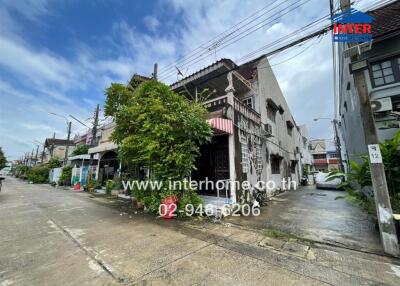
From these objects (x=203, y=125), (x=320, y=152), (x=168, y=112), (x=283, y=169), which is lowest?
(x=283, y=169)

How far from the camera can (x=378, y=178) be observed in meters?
3.72

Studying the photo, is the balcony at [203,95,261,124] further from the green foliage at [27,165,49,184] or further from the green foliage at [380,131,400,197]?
the green foliage at [27,165,49,184]

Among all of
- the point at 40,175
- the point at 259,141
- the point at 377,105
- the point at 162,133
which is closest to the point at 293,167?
the point at 259,141

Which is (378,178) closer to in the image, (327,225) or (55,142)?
(327,225)

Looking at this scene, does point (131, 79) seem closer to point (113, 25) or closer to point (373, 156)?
point (113, 25)

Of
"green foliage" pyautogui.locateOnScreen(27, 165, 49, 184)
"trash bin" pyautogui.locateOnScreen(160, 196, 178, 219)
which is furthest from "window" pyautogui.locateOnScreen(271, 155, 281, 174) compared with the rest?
"green foliage" pyautogui.locateOnScreen(27, 165, 49, 184)

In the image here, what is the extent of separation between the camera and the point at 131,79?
38.9ft

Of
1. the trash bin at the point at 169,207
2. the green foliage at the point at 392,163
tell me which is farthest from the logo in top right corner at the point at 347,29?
the trash bin at the point at 169,207

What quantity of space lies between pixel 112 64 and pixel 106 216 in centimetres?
738

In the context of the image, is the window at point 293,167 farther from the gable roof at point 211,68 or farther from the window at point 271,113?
the gable roof at point 211,68

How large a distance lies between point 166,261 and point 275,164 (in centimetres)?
1129

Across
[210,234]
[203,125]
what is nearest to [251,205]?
[210,234]

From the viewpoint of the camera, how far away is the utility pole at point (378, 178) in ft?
11.5

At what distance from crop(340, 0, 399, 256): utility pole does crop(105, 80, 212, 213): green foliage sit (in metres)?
4.04
